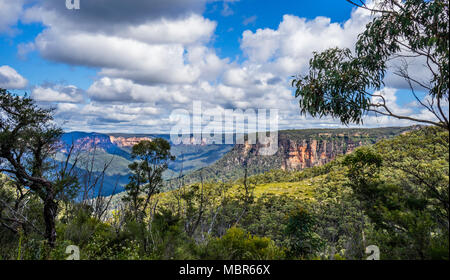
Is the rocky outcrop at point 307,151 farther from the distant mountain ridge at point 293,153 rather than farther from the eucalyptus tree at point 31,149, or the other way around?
the eucalyptus tree at point 31,149

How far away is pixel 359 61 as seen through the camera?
588cm

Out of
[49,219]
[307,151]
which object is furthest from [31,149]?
[307,151]

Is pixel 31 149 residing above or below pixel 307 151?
above

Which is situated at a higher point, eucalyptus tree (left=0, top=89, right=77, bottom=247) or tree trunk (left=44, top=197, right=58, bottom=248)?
eucalyptus tree (left=0, top=89, right=77, bottom=247)

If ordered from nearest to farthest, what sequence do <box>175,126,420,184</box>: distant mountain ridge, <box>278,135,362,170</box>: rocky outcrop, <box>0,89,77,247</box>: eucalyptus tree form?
<box>0,89,77,247</box>: eucalyptus tree, <box>175,126,420,184</box>: distant mountain ridge, <box>278,135,362,170</box>: rocky outcrop

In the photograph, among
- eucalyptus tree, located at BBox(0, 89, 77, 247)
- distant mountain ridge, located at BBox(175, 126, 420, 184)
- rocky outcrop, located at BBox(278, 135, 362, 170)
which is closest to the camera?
eucalyptus tree, located at BBox(0, 89, 77, 247)

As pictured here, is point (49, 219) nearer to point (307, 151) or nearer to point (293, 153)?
point (307, 151)

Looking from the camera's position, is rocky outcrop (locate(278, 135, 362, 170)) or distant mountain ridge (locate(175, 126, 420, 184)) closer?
distant mountain ridge (locate(175, 126, 420, 184))

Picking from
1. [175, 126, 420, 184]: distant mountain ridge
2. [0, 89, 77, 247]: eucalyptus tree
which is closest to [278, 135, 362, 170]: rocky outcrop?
[175, 126, 420, 184]: distant mountain ridge

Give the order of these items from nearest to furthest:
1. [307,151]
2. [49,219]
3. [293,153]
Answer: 1. [49,219]
2. [307,151]
3. [293,153]

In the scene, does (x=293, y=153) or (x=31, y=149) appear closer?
(x=31, y=149)

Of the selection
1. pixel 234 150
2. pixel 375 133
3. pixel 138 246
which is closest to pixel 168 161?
pixel 138 246

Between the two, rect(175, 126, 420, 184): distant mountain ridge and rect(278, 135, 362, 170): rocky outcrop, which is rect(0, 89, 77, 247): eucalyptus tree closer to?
rect(175, 126, 420, 184): distant mountain ridge
